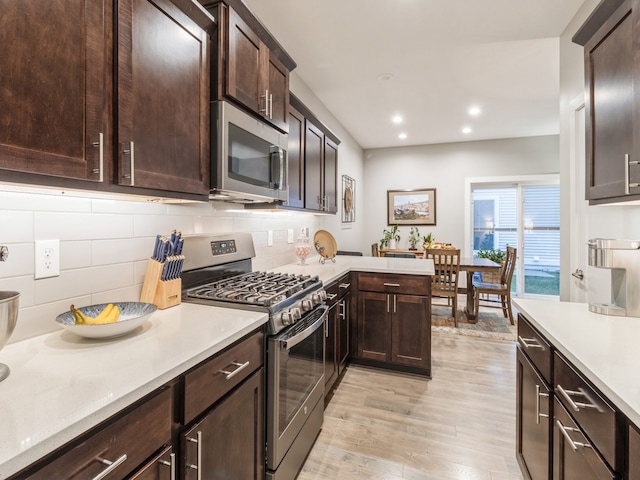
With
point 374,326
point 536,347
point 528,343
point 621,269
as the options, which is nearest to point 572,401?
point 536,347

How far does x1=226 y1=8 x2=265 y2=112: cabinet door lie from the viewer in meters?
1.53

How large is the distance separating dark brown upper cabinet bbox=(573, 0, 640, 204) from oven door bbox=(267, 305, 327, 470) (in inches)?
57.1

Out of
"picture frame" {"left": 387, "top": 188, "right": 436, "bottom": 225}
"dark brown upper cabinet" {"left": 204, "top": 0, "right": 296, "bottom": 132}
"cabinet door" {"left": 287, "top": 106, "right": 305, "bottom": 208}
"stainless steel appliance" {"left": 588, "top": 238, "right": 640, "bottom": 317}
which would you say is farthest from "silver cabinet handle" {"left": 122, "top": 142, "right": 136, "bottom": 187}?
"picture frame" {"left": 387, "top": 188, "right": 436, "bottom": 225}

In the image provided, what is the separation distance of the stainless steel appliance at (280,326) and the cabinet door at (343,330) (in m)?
0.57

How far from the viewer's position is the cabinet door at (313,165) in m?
2.68

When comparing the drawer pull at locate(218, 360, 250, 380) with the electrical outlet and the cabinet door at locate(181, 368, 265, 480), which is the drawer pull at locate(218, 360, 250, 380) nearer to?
the cabinet door at locate(181, 368, 265, 480)

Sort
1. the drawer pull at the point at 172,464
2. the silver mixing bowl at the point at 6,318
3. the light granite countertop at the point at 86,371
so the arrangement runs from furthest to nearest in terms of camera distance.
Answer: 1. the drawer pull at the point at 172,464
2. the silver mixing bowl at the point at 6,318
3. the light granite countertop at the point at 86,371

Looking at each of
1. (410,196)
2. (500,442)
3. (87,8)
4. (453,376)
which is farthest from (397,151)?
(87,8)

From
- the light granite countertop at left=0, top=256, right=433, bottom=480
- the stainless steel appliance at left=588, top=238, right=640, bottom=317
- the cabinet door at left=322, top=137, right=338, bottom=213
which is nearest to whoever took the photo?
the light granite countertop at left=0, top=256, right=433, bottom=480

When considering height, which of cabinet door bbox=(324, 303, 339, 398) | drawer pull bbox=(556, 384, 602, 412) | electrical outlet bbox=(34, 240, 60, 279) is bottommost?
cabinet door bbox=(324, 303, 339, 398)

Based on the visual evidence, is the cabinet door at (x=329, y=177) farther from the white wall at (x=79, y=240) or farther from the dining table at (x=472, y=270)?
the dining table at (x=472, y=270)

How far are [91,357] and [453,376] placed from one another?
2.75 metres

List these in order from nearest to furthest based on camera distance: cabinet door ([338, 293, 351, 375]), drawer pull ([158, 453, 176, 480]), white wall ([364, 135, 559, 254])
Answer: drawer pull ([158, 453, 176, 480])
cabinet door ([338, 293, 351, 375])
white wall ([364, 135, 559, 254])

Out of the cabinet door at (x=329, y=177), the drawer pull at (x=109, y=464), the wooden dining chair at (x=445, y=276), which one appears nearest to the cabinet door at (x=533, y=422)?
the drawer pull at (x=109, y=464)
